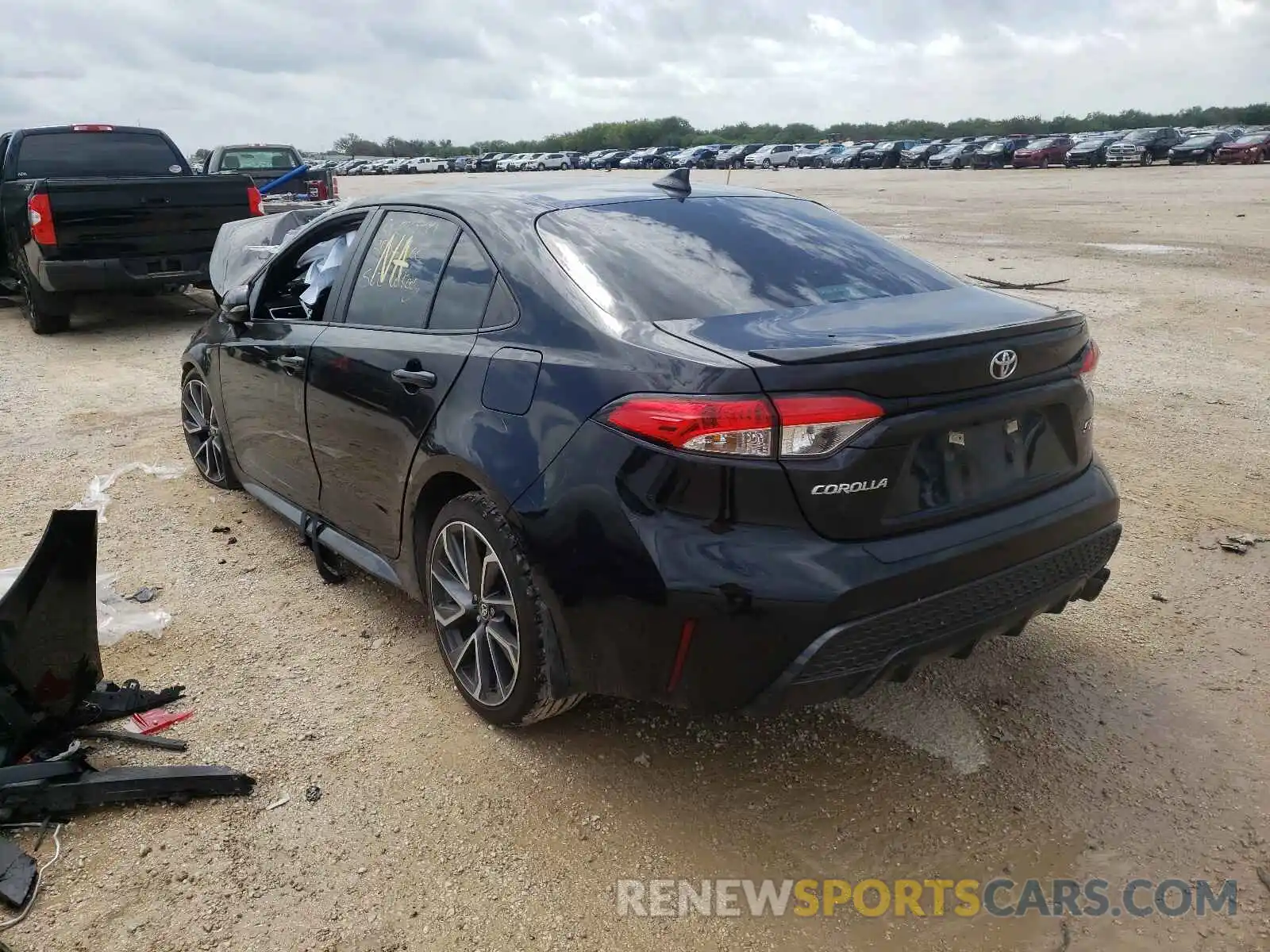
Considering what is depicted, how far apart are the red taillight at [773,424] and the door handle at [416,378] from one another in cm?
107

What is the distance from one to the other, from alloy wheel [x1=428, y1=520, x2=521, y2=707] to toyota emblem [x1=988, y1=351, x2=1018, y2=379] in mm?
1494

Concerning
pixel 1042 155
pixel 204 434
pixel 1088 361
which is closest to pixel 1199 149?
pixel 1042 155

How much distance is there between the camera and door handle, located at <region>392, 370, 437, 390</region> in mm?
3047

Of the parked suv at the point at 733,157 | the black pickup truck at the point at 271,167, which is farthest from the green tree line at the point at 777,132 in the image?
the black pickup truck at the point at 271,167

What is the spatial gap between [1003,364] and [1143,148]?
4924 cm

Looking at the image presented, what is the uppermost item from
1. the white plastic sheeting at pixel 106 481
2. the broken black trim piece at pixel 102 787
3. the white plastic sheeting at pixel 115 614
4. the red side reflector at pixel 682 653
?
the red side reflector at pixel 682 653

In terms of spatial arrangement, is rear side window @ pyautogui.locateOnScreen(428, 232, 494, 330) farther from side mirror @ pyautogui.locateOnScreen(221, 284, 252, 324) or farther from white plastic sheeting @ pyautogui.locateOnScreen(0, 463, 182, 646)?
white plastic sheeting @ pyautogui.locateOnScreen(0, 463, 182, 646)

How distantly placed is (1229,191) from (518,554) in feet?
96.7

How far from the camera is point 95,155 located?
1069 cm

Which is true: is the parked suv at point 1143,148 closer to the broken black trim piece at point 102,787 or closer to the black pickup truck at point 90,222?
the black pickup truck at point 90,222

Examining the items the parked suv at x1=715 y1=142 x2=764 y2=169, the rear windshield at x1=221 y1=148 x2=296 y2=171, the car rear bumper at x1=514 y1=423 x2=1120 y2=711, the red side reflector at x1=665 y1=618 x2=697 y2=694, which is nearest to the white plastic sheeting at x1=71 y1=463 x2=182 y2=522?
the car rear bumper at x1=514 y1=423 x2=1120 y2=711

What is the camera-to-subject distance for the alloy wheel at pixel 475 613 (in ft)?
9.51

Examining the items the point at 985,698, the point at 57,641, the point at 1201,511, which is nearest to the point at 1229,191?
the point at 1201,511

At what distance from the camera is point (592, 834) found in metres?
2.62
